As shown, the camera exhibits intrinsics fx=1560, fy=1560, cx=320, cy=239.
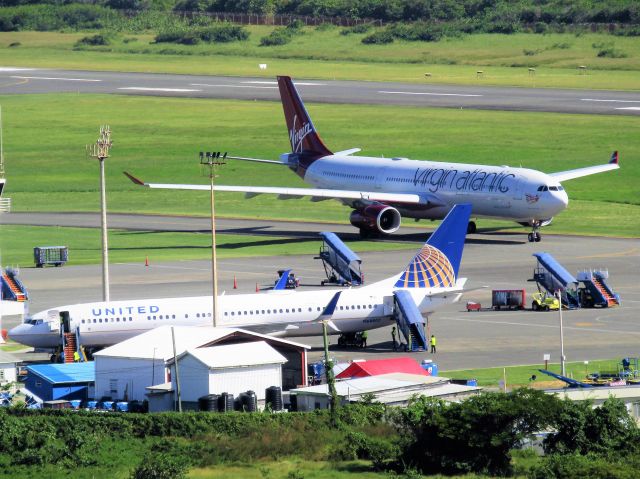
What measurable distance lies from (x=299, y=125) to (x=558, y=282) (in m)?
43.4

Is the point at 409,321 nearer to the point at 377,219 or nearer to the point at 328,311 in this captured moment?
the point at 328,311

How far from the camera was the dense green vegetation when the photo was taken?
2138 inches

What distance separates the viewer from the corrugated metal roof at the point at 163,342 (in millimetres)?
64750

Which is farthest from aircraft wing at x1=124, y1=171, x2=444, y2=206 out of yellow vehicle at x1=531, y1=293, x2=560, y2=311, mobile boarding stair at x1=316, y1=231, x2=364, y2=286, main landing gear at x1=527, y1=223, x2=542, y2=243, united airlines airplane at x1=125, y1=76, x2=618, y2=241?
yellow vehicle at x1=531, y1=293, x2=560, y2=311

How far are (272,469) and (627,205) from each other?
8201cm

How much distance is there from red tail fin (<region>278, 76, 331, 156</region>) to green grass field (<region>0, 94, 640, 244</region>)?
577 centimetres

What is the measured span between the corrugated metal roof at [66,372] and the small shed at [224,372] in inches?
203

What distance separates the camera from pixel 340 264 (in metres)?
96.0

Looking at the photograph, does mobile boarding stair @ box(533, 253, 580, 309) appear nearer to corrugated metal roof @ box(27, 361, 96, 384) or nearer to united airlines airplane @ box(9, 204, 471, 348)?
united airlines airplane @ box(9, 204, 471, 348)

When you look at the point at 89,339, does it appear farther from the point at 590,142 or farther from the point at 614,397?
the point at 590,142

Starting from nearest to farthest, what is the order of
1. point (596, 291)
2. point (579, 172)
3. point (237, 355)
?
point (237, 355), point (596, 291), point (579, 172)

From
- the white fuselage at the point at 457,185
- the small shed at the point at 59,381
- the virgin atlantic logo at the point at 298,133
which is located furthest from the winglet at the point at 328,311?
the virgin atlantic logo at the point at 298,133

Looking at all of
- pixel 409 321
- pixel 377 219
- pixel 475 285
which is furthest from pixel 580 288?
pixel 377 219

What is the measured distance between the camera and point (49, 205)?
13775 cm
